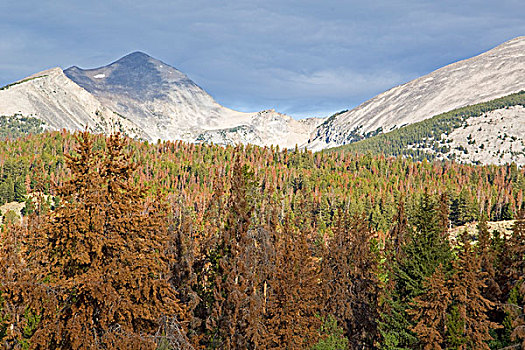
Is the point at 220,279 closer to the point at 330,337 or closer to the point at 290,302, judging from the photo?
the point at 290,302

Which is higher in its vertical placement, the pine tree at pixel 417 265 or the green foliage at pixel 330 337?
the pine tree at pixel 417 265

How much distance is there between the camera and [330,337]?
132ft

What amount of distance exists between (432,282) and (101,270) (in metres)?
21.8

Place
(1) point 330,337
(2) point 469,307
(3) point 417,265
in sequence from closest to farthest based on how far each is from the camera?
(2) point 469,307 < (3) point 417,265 < (1) point 330,337

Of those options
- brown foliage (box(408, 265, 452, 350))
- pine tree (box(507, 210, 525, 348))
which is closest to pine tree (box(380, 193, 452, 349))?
brown foliage (box(408, 265, 452, 350))

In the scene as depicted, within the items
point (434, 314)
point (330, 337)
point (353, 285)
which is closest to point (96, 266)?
point (434, 314)

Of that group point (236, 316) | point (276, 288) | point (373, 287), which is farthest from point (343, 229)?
point (236, 316)

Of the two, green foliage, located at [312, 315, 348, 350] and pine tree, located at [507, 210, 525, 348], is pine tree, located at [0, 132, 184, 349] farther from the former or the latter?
green foliage, located at [312, 315, 348, 350]

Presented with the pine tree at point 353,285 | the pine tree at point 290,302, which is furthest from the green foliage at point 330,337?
the pine tree at point 353,285

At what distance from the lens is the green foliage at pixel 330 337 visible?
38625 mm

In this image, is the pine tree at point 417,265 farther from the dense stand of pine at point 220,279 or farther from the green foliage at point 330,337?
the green foliage at point 330,337

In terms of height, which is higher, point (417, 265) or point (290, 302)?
Answer: point (417, 265)

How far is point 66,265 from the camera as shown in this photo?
589 inches

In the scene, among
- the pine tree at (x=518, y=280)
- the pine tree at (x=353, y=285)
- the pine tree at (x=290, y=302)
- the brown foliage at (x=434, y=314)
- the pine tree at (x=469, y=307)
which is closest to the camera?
the pine tree at (x=469, y=307)
